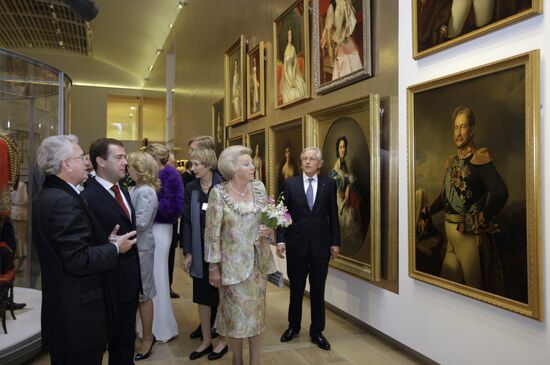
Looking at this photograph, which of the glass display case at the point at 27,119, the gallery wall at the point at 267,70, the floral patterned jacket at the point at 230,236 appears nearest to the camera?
the floral patterned jacket at the point at 230,236

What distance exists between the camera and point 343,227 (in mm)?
5707

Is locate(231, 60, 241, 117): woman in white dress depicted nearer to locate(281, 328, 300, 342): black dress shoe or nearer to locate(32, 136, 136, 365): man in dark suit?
locate(281, 328, 300, 342): black dress shoe

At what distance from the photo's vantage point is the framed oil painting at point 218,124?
11.6 m

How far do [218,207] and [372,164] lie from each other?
2162mm

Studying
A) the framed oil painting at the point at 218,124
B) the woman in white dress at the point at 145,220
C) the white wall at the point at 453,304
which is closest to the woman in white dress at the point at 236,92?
the framed oil painting at the point at 218,124

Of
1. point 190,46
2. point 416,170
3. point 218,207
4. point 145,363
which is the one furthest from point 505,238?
point 190,46

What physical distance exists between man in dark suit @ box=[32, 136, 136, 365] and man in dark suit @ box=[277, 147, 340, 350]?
104 inches

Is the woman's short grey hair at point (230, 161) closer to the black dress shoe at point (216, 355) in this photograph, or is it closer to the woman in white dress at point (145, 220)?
the woman in white dress at point (145, 220)

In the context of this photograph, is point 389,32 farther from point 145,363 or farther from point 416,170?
point 145,363

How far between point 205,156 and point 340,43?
8.52ft

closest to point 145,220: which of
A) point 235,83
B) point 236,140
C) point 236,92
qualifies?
point 236,140

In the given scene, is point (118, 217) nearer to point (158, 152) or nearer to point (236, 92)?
point (158, 152)

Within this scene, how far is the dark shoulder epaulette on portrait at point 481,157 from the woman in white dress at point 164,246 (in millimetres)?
2978

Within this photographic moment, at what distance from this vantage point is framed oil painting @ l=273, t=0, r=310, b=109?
685cm
